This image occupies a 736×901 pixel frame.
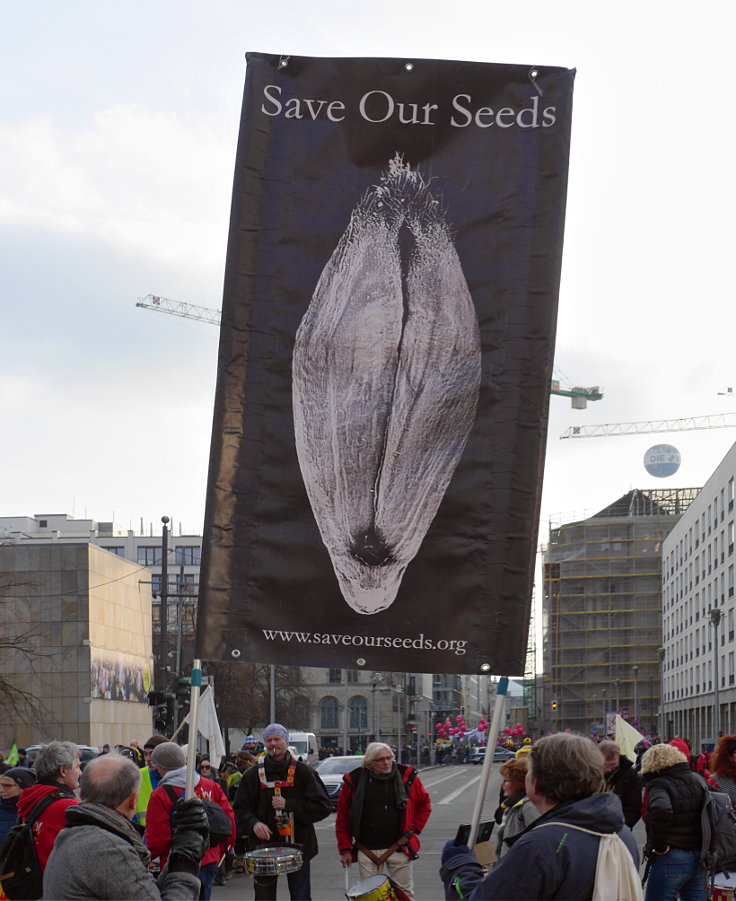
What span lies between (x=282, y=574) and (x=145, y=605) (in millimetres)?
70982

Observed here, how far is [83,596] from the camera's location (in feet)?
207

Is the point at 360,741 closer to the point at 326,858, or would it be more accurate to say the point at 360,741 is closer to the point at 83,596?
the point at 83,596

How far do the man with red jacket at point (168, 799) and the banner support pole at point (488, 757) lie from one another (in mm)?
3453

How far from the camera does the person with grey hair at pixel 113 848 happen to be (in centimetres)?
444

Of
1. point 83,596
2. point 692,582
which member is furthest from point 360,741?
point 83,596

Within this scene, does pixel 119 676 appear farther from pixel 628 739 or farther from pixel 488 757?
pixel 488 757

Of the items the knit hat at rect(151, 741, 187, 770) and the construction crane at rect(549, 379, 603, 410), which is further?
the construction crane at rect(549, 379, 603, 410)

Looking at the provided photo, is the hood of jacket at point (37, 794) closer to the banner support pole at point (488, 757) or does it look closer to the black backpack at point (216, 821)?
the black backpack at point (216, 821)

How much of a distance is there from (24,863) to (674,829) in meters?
4.53

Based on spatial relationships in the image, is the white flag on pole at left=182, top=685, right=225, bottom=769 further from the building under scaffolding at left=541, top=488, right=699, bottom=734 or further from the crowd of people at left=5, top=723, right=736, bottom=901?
the building under scaffolding at left=541, top=488, right=699, bottom=734

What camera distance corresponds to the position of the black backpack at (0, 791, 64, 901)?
6.78m

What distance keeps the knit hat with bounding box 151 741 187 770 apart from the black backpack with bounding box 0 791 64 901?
2.03 m

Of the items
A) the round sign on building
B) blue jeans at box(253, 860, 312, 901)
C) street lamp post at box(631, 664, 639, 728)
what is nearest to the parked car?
blue jeans at box(253, 860, 312, 901)

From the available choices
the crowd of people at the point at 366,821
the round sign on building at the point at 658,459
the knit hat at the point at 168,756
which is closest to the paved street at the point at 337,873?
the crowd of people at the point at 366,821
